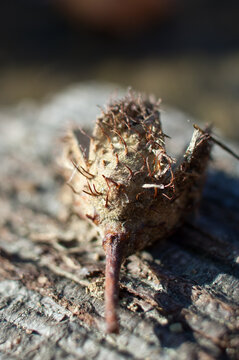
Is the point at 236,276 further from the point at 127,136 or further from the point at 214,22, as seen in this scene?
the point at 214,22

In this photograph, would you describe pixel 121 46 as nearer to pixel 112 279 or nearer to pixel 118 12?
pixel 118 12

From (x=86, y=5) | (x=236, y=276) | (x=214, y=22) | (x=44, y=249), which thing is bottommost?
(x=44, y=249)

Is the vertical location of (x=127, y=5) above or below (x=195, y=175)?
above

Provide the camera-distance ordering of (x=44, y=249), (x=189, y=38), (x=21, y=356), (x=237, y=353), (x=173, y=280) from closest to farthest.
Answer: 1. (x=237, y=353)
2. (x=21, y=356)
3. (x=173, y=280)
4. (x=44, y=249)
5. (x=189, y=38)

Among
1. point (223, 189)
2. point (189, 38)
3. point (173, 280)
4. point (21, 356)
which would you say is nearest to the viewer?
point (21, 356)

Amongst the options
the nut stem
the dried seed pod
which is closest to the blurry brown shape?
the dried seed pod

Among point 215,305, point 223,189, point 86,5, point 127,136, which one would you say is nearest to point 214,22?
point 86,5
